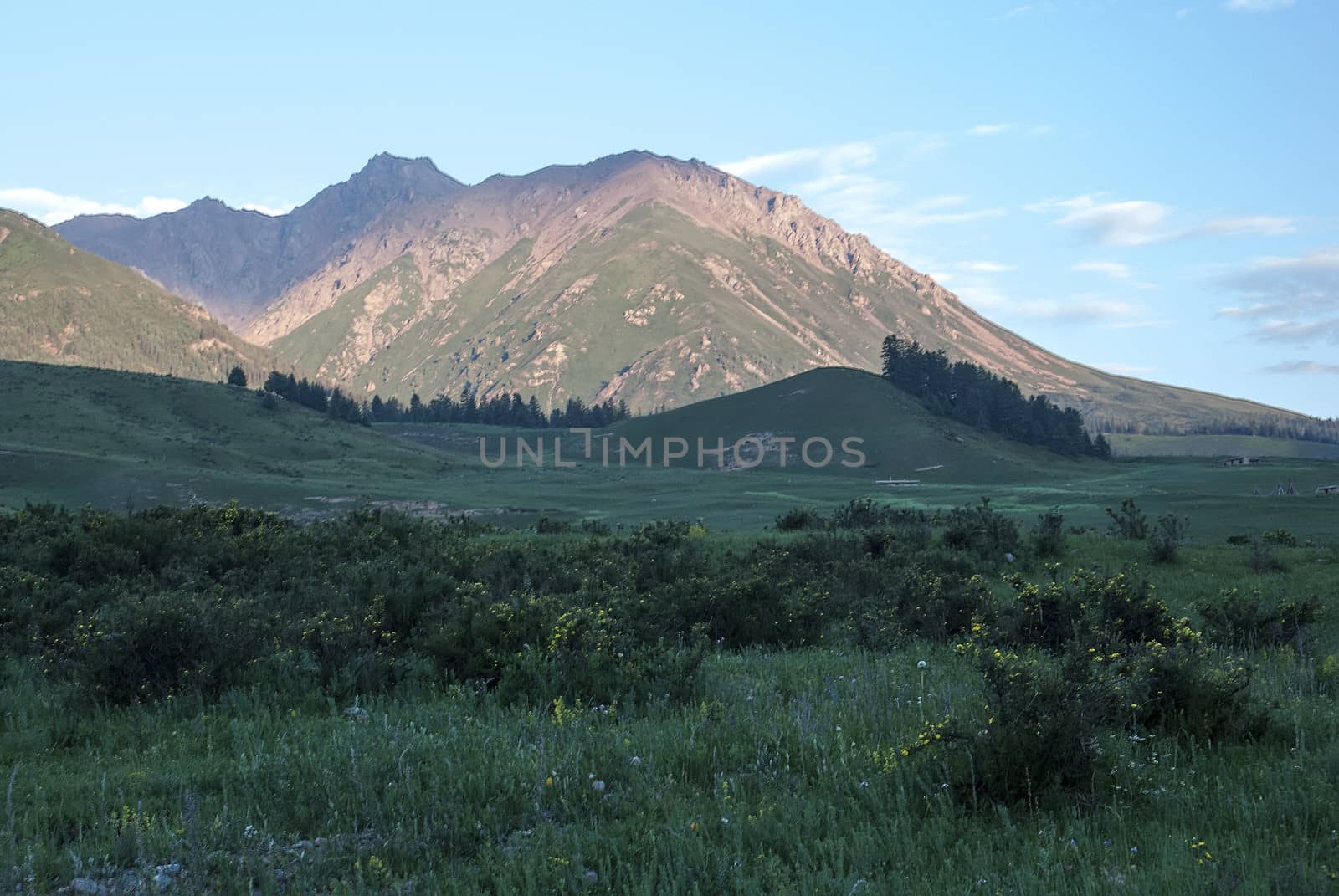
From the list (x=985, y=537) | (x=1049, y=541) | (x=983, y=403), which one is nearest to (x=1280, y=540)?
(x=1049, y=541)

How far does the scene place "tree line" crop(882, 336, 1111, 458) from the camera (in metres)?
143

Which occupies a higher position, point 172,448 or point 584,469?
point 172,448

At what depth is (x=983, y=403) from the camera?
14862 cm

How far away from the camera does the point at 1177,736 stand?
25.8ft

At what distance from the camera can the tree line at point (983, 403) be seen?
142750 mm

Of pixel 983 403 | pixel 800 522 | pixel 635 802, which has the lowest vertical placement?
pixel 800 522

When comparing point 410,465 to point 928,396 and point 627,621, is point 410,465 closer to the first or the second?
point 928,396

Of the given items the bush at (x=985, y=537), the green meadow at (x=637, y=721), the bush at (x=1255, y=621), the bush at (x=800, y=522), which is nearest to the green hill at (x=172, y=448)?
the bush at (x=800, y=522)

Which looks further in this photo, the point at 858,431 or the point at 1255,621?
the point at 858,431

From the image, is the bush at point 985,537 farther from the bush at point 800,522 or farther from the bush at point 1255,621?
the bush at point 1255,621

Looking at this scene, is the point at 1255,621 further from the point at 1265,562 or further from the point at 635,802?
the point at 635,802

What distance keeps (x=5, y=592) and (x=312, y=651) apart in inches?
305

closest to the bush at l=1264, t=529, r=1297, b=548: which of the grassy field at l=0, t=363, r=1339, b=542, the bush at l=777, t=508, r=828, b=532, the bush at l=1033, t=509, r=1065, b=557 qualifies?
the grassy field at l=0, t=363, r=1339, b=542

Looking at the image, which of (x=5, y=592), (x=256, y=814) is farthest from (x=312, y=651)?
(x=5, y=592)
